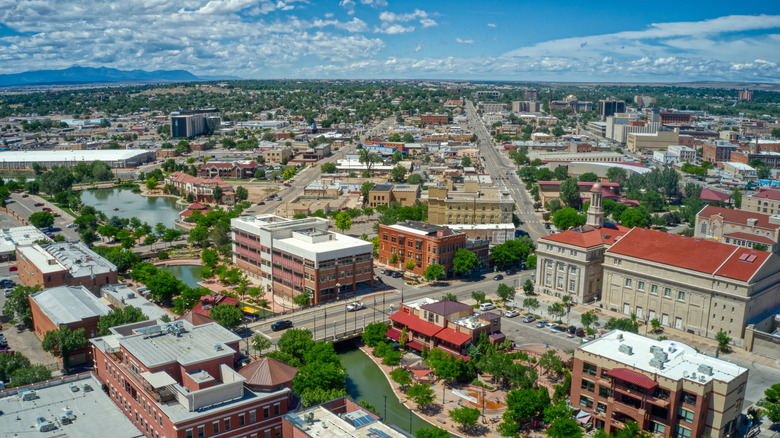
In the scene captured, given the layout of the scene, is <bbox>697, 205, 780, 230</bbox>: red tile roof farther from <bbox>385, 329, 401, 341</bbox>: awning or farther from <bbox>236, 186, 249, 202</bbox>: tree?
<bbox>236, 186, 249, 202</bbox>: tree

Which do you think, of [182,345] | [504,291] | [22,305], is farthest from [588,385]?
[22,305]

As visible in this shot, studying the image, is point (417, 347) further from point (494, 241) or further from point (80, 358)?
point (494, 241)

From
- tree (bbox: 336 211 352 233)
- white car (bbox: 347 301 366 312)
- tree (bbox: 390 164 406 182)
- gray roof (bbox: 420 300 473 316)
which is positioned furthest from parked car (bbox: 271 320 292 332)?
tree (bbox: 390 164 406 182)

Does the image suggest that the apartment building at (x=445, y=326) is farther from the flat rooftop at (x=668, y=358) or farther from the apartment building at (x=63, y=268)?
the apartment building at (x=63, y=268)

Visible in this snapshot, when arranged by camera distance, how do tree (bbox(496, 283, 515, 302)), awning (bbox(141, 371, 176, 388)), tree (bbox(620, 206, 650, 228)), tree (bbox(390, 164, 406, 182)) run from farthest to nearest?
tree (bbox(390, 164, 406, 182)) → tree (bbox(620, 206, 650, 228)) → tree (bbox(496, 283, 515, 302)) → awning (bbox(141, 371, 176, 388))

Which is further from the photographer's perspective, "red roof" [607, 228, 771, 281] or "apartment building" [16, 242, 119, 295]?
"apartment building" [16, 242, 119, 295]

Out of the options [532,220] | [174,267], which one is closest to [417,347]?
[174,267]
